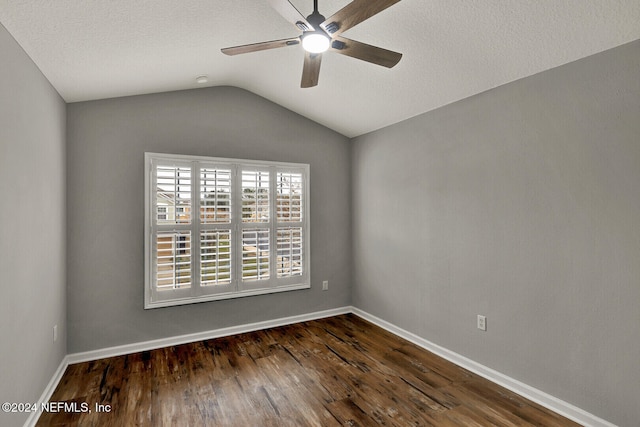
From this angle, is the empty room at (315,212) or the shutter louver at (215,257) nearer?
the empty room at (315,212)

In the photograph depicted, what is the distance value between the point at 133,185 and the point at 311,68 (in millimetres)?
2228

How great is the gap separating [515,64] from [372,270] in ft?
8.68

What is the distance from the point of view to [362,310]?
436cm

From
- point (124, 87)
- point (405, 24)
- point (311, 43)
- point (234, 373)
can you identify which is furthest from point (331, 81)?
point (234, 373)

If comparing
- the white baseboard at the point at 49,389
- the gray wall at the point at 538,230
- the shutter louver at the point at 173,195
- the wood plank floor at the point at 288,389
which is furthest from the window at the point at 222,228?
the gray wall at the point at 538,230

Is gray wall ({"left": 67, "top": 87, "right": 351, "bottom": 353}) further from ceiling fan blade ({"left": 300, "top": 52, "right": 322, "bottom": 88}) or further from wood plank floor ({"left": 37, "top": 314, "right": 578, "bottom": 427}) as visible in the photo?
ceiling fan blade ({"left": 300, "top": 52, "right": 322, "bottom": 88})

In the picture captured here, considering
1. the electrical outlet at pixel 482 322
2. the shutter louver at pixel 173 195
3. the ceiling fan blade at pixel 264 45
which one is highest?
the ceiling fan blade at pixel 264 45

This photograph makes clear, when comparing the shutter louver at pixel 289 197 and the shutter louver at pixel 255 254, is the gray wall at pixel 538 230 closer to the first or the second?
the shutter louver at pixel 289 197

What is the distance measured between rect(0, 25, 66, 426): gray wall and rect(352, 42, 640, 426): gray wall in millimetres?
3189

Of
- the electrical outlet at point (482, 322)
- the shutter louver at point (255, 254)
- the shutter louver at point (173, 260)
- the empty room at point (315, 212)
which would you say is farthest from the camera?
the shutter louver at point (255, 254)

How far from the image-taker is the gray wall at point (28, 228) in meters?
1.79

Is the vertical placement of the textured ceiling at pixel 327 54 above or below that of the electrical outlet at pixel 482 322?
above

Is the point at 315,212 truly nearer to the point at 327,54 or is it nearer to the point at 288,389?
the point at 327,54

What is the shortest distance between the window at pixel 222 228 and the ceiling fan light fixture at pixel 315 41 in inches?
82.5
